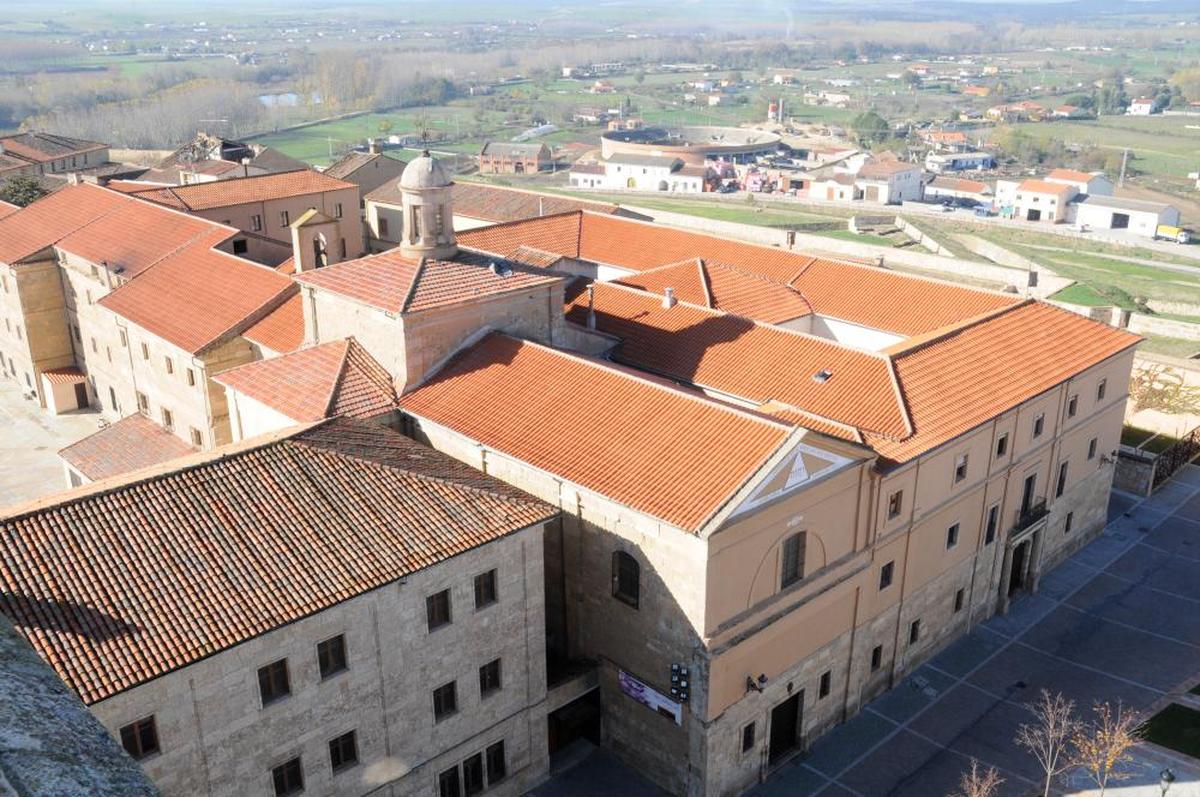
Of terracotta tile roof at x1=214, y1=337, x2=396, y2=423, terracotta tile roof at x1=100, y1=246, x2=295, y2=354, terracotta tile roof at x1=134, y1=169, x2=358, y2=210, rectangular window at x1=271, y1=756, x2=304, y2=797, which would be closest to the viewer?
rectangular window at x1=271, y1=756, x2=304, y2=797

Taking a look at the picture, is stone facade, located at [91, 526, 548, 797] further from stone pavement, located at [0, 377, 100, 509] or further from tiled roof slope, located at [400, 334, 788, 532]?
stone pavement, located at [0, 377, 100, 509]

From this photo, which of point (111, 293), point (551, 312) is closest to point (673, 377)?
point (551, 312)

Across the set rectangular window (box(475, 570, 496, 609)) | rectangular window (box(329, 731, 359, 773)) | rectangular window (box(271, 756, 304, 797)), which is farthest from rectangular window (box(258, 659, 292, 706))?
rectangular window (box(475, 570, 496, 609))

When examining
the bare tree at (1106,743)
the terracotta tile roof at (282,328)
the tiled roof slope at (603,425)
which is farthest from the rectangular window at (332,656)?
the bare tree at (1106,743)

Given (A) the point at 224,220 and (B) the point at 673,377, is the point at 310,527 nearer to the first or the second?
(B) the point at 673,377

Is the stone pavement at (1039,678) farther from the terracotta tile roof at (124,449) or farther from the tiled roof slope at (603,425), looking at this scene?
the terracotta tile roof at (124,449)

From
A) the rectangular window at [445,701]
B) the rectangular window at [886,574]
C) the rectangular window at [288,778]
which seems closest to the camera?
the rectangular window at [288,778]
